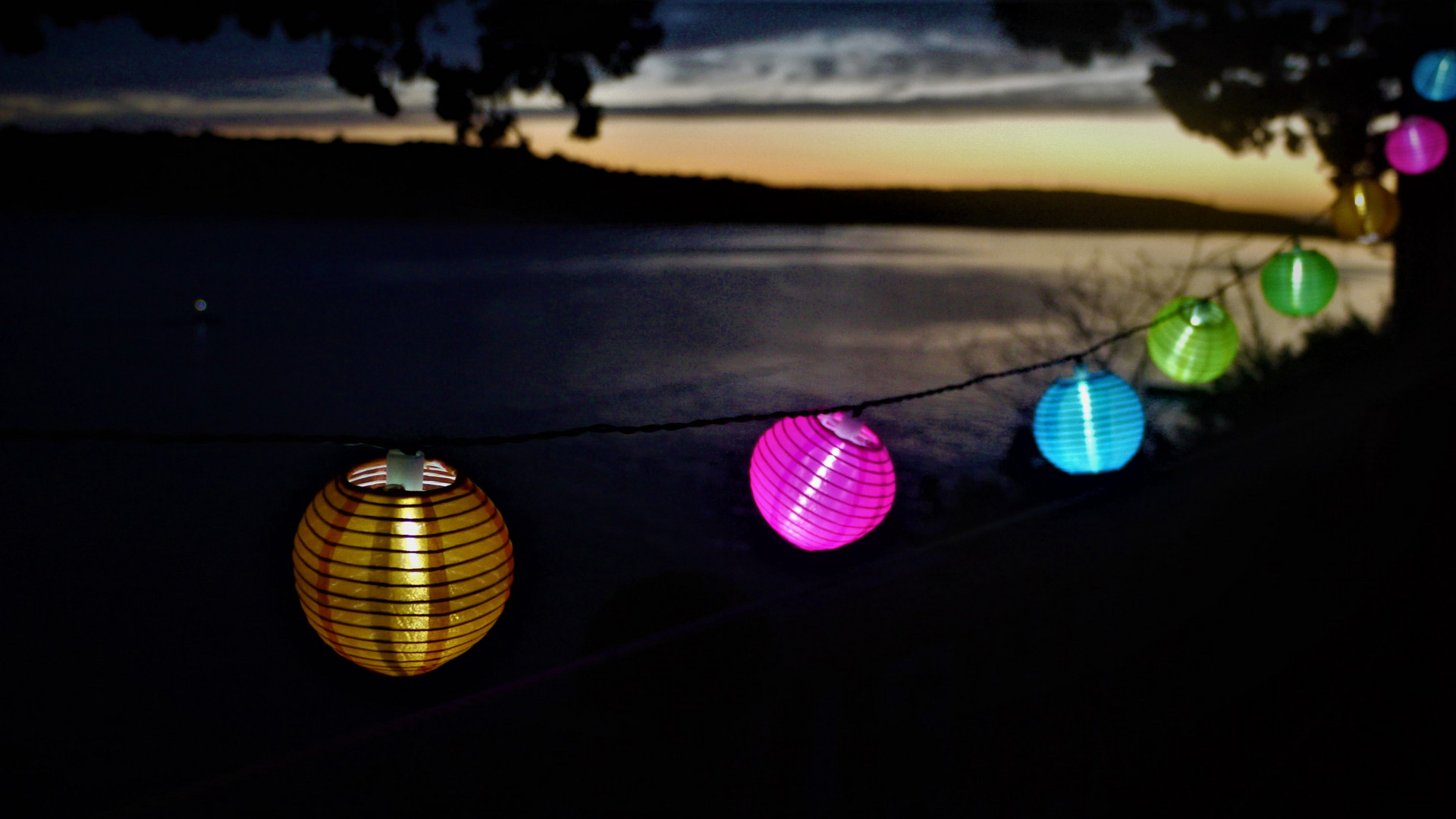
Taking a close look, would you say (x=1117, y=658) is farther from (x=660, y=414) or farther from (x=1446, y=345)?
(x=660, y=414)

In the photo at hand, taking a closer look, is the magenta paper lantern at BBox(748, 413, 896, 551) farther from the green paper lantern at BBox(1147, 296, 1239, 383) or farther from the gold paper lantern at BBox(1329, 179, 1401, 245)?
the gold paper lantern at BBox(1329, 179, 1401, 245)

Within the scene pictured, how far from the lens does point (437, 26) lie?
459 cm

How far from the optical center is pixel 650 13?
5402 millimetres

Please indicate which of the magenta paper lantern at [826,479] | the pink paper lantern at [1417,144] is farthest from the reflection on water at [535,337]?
the magenta paper lantern at [826,479]

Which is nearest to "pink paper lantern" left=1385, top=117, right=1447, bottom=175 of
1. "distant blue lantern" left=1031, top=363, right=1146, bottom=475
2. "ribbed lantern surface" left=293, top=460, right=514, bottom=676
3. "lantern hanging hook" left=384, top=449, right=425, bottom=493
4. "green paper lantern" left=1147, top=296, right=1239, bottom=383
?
"green paper lantern" left=1147, top=296, right=1239, bottom=383

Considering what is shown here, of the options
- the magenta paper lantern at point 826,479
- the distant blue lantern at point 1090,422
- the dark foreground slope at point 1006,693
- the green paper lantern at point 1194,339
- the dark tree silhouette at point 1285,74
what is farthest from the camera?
the dark tree silhouette at point 1285,74

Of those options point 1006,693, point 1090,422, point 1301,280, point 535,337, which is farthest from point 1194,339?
point 535,337

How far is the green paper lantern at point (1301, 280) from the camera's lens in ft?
17.4

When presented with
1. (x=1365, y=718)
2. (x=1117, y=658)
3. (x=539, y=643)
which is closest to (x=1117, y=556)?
(x=1117, y=658)

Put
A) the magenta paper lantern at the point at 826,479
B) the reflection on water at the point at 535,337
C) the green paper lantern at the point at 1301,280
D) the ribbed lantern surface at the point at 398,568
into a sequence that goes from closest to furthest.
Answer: the ribbed lantern surface at the point at 398,568 → the magenta paper lantern at the point at 826,479 → the green paper lantern at the point at 1301,280 → the reflection on water at the point at 535,337

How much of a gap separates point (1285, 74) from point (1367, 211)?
2.56 meters

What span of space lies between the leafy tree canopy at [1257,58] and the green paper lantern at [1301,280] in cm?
292

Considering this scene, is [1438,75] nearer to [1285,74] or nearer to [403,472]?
[1285,74]

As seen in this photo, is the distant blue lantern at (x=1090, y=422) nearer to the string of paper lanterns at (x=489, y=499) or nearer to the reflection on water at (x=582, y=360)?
the string of paper lanterns at (x=489, y=499)
